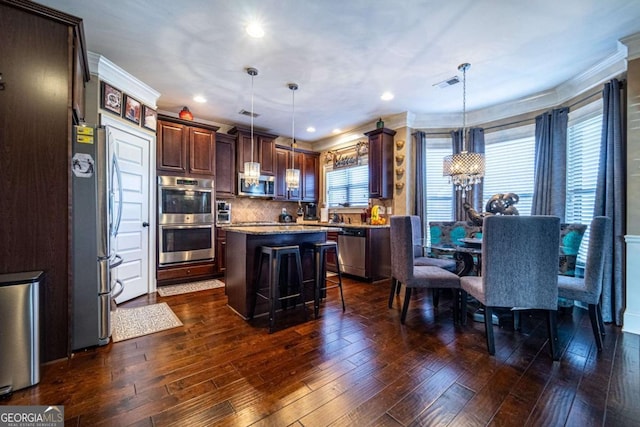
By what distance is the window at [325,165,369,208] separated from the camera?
5230 mm

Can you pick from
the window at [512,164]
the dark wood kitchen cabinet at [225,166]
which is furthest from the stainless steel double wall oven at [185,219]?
the window at [512,164]

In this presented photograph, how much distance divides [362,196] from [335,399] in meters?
4.05

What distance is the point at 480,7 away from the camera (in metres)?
2.10

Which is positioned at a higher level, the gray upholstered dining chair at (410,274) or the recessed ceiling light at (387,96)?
the recessed ceiling light at (387,96)

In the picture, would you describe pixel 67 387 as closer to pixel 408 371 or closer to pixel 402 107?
pixel 408 371

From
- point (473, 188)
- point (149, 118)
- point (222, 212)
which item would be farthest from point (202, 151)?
point (473, 188)

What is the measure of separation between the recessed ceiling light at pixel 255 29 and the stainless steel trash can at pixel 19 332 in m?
2.48

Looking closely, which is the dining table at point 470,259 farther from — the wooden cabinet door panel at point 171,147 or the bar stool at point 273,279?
the wooden cabinet door panel at point 171,147

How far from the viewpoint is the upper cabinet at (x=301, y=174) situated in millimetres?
5512

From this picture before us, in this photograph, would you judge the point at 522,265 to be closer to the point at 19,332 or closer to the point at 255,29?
the point at 255,29

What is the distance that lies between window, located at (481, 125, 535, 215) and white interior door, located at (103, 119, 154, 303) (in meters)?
5.03

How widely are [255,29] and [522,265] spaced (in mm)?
2982

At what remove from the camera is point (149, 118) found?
Answer: 3.64 metres

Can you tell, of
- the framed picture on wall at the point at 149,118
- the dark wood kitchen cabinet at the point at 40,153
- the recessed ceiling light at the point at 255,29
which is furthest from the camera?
the framed picture on wall at the point at 149,118
